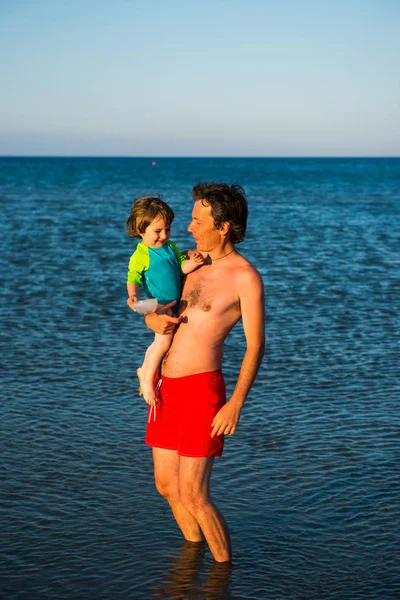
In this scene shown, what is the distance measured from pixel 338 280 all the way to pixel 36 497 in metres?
11.4

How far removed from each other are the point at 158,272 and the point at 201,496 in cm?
125

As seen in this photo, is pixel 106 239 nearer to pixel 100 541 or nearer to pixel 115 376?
pixel 115 376

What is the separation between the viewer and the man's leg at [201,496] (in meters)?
4.68

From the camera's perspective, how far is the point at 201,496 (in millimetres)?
Answer: 4727

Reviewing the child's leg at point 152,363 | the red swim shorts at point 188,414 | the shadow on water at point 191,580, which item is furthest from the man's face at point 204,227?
the shadow on water at point 191,580

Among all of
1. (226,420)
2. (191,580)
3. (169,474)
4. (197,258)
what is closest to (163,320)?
(197,258)

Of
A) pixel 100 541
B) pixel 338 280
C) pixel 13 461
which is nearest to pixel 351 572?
pixel 100 541

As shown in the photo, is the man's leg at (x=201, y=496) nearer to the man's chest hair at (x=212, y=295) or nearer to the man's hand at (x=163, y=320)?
the man's hand at (x=163, y=320)

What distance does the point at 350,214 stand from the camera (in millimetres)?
35312

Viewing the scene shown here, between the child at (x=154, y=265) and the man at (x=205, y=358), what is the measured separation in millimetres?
70

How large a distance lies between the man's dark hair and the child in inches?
9.2

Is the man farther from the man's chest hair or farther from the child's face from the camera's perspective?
the child's face

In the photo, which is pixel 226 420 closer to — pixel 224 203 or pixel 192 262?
pixel 192 262

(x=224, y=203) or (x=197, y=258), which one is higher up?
(x=224, y=203)
